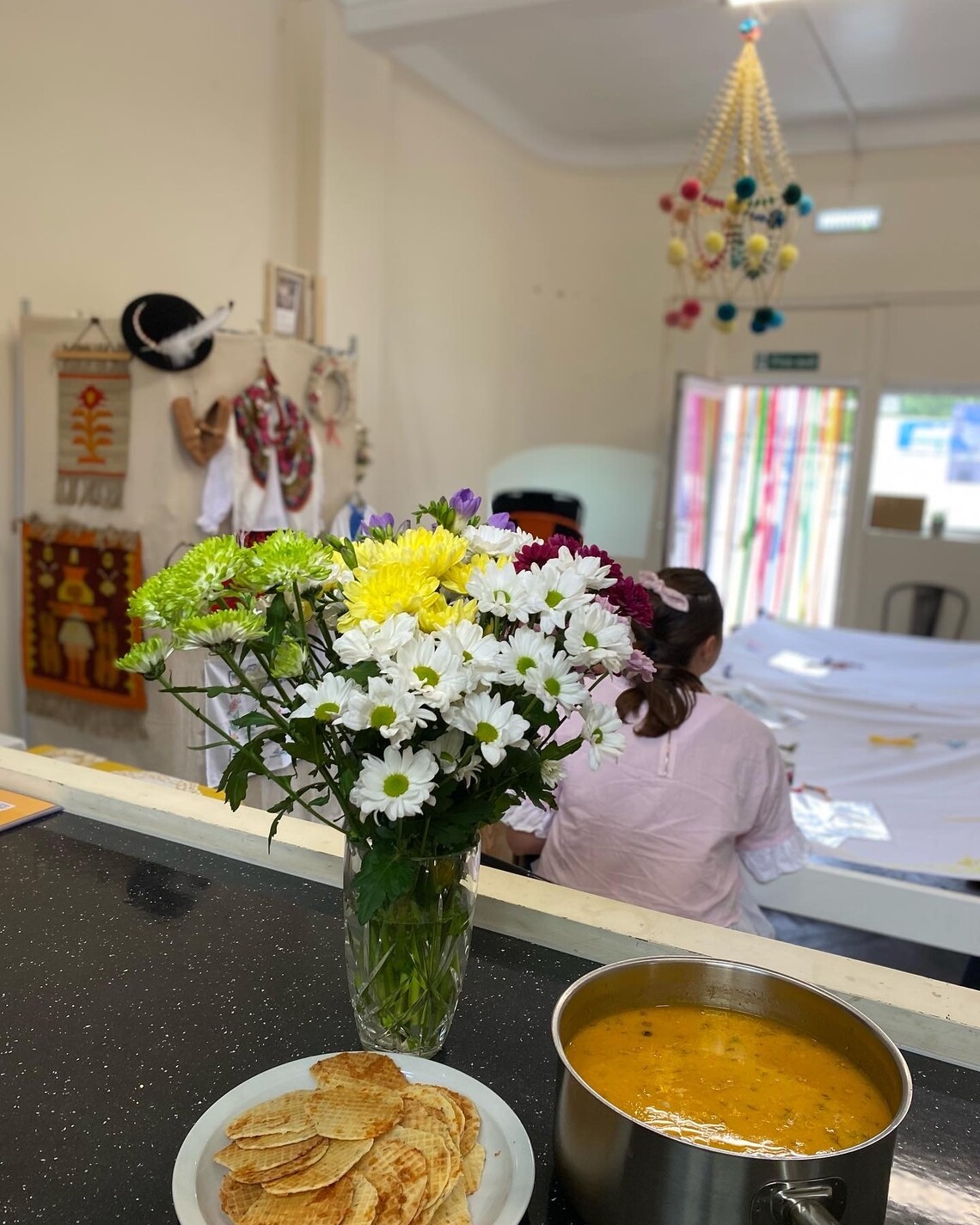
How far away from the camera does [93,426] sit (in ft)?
9.91

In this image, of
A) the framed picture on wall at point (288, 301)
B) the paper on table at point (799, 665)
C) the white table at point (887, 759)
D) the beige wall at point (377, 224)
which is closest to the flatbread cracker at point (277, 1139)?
the white table at point (887, 759)

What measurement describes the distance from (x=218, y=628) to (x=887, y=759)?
106 inches

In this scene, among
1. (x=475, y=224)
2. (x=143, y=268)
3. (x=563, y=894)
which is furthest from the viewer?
(x=475, y=224)

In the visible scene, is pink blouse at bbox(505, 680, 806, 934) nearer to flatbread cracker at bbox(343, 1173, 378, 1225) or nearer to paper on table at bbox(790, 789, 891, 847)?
paper on table at bbox(790, 789, 891, 847)

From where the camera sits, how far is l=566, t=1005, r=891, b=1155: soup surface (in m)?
0.68

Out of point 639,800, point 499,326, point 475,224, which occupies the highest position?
point 475,224

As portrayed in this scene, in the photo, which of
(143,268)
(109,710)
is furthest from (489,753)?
(143,268)

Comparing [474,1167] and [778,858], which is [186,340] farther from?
[474,1167]

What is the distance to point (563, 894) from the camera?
111 cm

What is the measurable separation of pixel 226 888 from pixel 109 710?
6.71ft

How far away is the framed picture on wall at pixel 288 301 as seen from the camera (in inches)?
157

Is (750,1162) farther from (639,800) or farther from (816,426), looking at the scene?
(816,426)

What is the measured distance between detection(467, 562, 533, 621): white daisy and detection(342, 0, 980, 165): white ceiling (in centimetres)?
354

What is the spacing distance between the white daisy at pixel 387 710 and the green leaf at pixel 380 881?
119 millimetres
